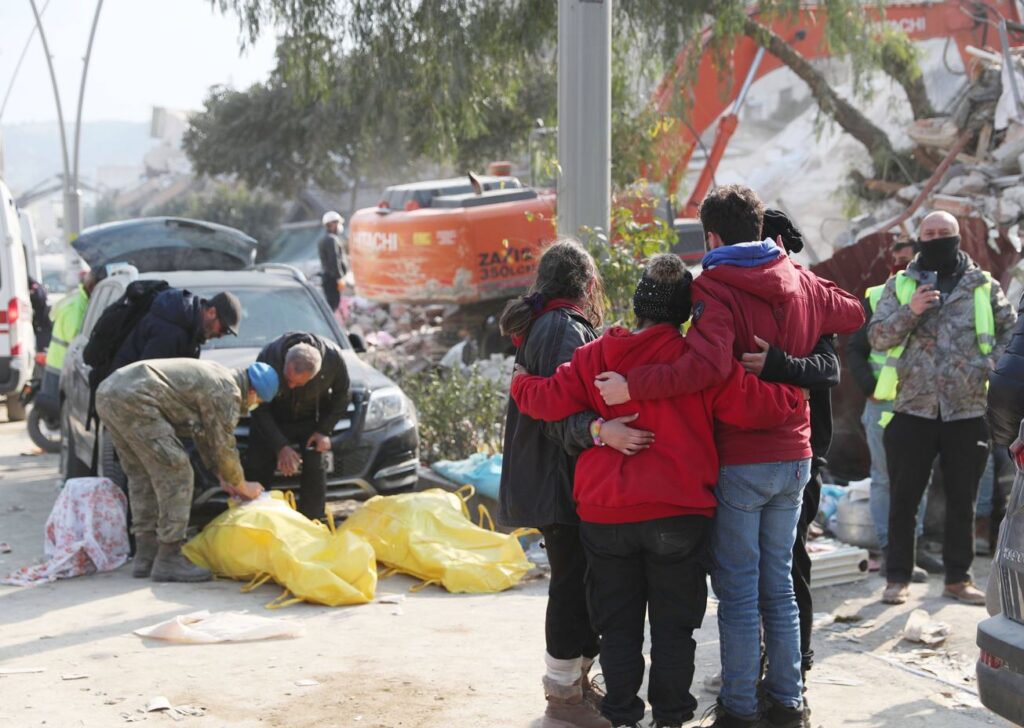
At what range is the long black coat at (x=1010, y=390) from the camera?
167 inches

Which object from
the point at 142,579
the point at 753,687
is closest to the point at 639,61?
the point at 142,579

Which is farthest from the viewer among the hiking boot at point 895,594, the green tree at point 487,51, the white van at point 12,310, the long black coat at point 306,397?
the white van at point 12,310

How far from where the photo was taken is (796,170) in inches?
744

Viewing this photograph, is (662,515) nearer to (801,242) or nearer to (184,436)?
(801,242)

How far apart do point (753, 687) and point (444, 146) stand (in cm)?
918

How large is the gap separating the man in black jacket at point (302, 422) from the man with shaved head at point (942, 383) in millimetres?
3129

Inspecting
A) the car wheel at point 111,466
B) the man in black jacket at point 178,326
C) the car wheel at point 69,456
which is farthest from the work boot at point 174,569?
the car wheel at point 69,456

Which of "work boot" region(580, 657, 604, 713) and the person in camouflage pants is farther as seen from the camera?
the person in camouflage pants

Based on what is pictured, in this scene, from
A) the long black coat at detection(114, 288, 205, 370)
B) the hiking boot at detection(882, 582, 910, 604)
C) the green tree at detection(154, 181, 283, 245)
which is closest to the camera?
the hiking boot at detection(882, 582, 910, 604)

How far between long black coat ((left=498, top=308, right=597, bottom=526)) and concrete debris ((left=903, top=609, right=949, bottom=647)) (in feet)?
7.46

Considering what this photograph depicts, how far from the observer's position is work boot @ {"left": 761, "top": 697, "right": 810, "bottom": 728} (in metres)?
4.45

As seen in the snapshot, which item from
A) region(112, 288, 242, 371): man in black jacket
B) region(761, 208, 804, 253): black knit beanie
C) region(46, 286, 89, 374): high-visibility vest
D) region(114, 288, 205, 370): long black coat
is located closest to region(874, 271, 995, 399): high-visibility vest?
region(761, 208, 804, 253): black knit beanie

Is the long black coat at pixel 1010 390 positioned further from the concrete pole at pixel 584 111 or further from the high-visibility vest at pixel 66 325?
the high-visibility vest at pixel 66 325

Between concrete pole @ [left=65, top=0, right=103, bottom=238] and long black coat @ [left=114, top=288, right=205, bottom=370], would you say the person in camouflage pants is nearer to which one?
long black coat @ [left=114, top=288, right=205, bottom=370]
